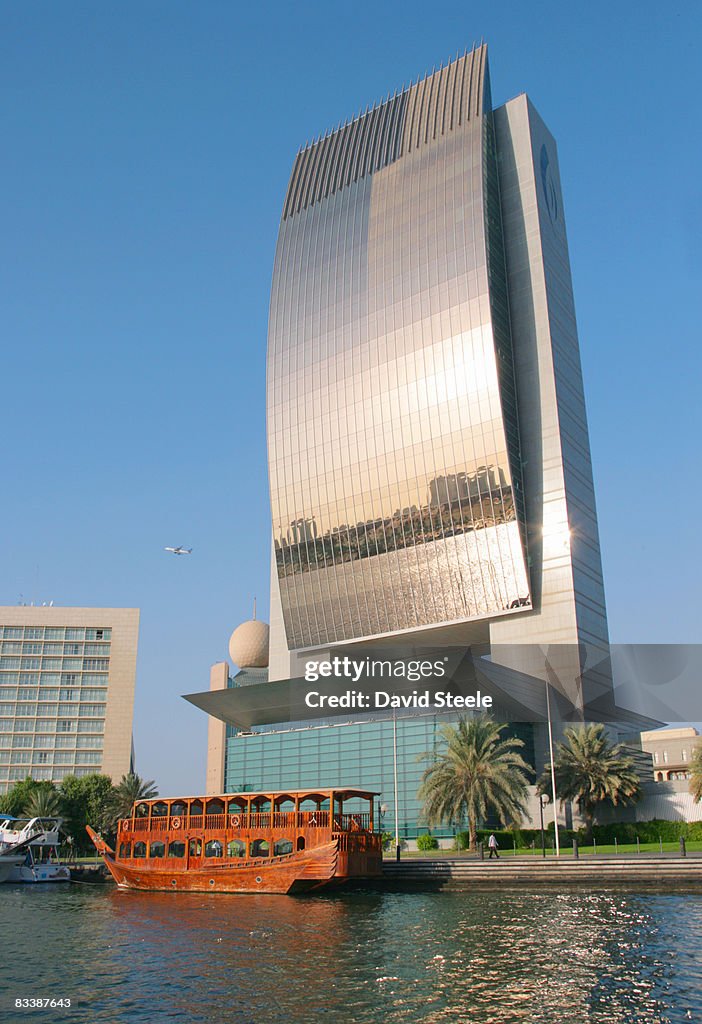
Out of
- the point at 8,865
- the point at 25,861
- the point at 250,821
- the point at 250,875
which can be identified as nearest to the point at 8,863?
the point at 8,865

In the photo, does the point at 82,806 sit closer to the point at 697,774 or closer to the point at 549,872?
the point at 549,872

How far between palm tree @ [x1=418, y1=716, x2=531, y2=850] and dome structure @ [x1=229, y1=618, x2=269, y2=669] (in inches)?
2612

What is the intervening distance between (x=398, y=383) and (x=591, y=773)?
4937cm

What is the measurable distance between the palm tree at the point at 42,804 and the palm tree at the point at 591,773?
177 ft

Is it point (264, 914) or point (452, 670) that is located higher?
point (452, 670)

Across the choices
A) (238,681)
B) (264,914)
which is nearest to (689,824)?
(264,914)

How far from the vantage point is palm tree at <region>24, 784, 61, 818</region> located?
9506 centimetres

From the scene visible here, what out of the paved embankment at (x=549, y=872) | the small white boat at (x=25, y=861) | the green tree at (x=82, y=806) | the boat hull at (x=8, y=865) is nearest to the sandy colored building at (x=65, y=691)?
the green tree at (x=82, y=806)

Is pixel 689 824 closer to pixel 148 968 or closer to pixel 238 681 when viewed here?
pixel 148 968

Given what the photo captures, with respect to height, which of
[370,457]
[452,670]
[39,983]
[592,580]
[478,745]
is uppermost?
[370,457]

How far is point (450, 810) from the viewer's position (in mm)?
61750

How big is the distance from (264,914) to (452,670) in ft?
179

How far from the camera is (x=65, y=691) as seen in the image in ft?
472

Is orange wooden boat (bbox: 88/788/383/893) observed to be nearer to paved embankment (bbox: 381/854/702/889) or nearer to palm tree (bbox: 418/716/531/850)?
paved embankment (bbox: 381/854/702/889)
